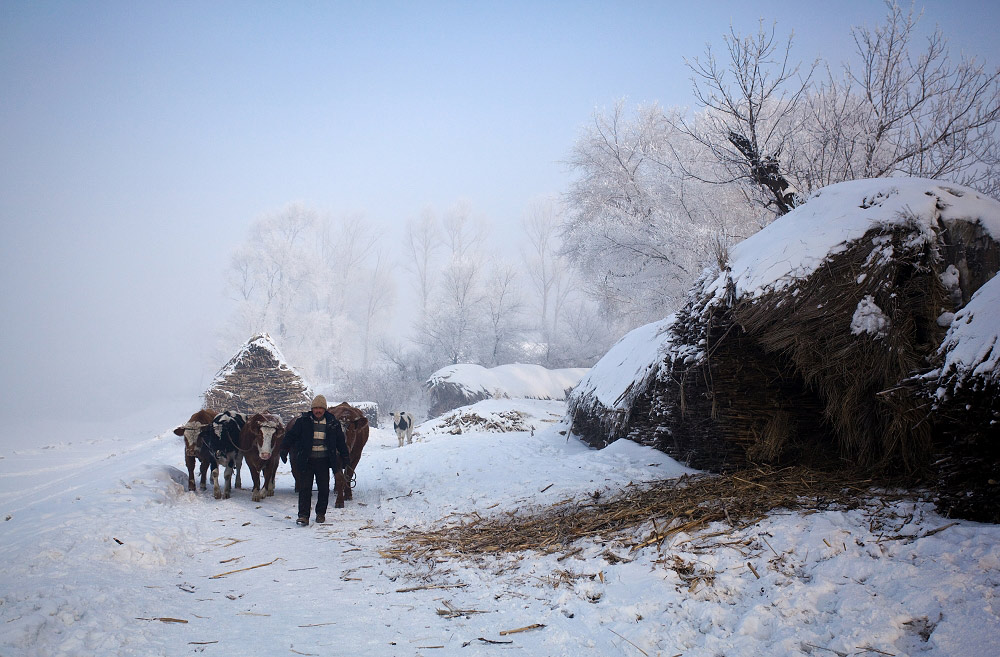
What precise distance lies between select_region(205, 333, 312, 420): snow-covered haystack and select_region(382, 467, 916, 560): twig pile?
1535 centimetres

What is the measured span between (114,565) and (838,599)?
5.56 m

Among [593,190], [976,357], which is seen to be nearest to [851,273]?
[976,357]

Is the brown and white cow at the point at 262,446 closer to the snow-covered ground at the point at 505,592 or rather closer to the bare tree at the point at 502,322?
the snow-covered ground at the point at 505,592

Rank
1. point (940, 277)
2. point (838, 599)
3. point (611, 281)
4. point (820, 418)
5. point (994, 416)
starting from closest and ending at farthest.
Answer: point (838, 599) < point (994, 416) < point (940, 277) < point (820, 418) < point (611, 281)

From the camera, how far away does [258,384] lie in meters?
19.6

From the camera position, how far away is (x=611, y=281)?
60.2 ft

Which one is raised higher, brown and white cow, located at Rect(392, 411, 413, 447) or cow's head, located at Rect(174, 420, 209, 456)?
cow's head, located at Rect(174, 420, 209, 456)

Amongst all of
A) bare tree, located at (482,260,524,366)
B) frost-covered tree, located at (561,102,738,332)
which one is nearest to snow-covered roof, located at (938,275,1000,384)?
frost-covered tree, located at (561,102,738,332)

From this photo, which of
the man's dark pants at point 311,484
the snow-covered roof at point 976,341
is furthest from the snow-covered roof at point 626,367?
the man's dark pants at point 311,484

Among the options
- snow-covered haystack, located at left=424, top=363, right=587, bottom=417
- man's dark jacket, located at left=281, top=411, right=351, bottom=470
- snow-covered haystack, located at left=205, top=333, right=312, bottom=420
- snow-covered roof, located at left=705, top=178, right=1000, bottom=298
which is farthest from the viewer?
snow-covered haystack, located at left=424, top=363, right=587, bottom=417

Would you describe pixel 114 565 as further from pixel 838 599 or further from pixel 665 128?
pixel 665 128

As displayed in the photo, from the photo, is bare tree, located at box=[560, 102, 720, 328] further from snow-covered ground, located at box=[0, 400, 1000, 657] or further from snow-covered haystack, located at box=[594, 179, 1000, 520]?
snow-covered ground, located at box=[0, 400, 1000, 657]

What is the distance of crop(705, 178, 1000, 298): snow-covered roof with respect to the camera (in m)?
4.71

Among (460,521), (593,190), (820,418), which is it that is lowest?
(460,521)
